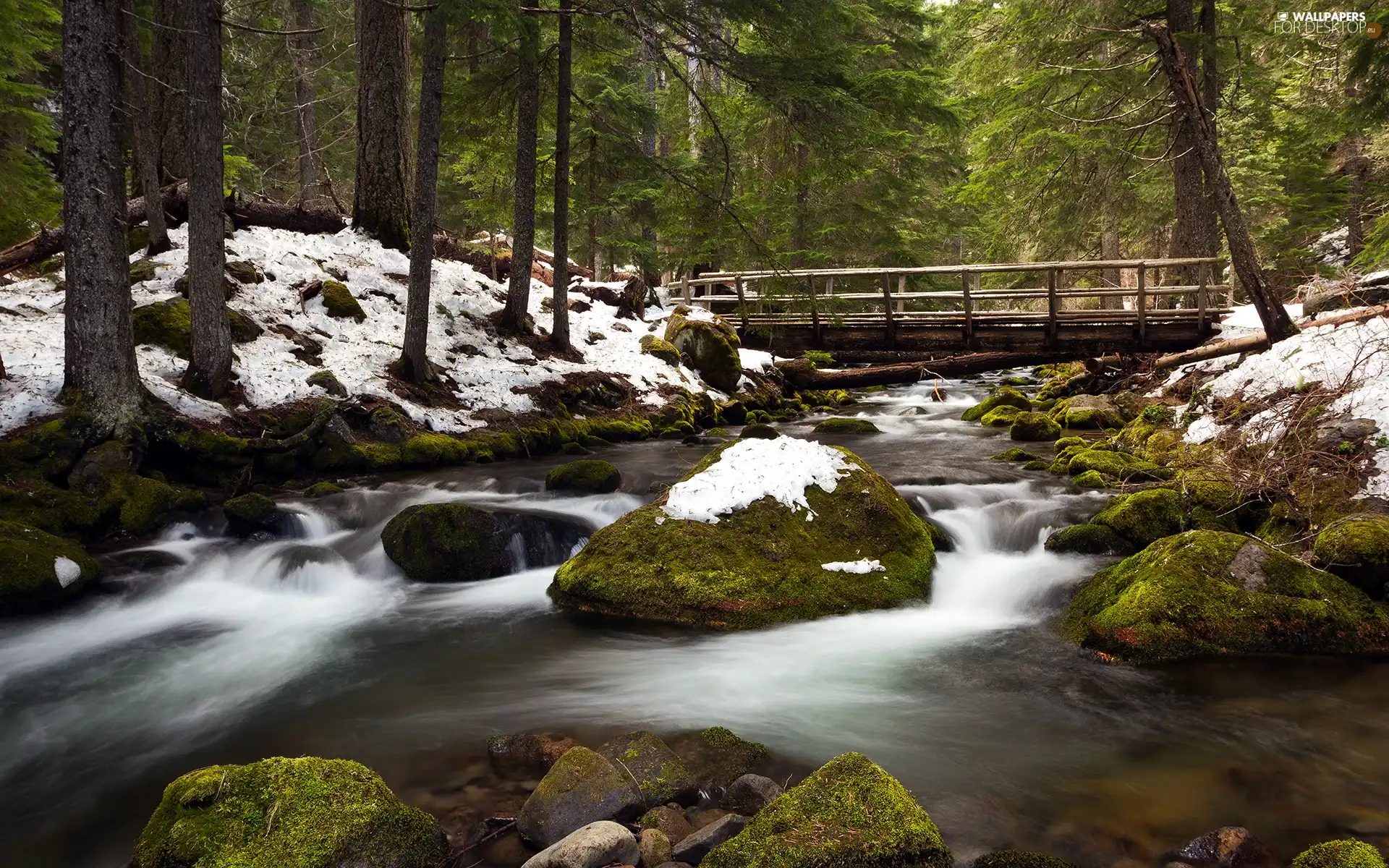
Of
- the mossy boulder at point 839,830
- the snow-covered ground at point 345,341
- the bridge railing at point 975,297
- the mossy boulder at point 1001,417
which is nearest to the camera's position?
the mossy boulder at point 839,830

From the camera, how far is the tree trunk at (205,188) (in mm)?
8664

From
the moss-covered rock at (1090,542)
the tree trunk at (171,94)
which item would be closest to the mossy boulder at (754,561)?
the moss-covered rock at (1090,542)

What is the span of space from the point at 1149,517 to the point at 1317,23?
1371 cm

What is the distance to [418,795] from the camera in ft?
12.1

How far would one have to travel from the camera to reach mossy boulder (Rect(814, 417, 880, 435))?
13.6m

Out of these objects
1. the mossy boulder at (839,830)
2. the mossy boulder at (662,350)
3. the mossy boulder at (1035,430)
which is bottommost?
the mossy boulder at (839,830)

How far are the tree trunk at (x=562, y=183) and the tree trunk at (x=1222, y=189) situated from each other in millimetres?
8475

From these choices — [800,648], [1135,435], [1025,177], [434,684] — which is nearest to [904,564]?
[800,648]

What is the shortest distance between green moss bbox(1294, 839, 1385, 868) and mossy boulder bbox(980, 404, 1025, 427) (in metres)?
11.2

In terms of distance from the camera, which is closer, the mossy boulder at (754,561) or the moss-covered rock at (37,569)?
the mossy boulder at (754,561)

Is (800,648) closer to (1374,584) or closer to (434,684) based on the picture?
(434,684)

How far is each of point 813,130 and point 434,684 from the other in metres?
9.01

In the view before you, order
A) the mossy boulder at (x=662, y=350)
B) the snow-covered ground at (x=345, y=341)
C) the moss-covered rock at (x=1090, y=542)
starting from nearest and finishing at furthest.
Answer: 1. the moss-covered rock at (x=1090, y=542)
2. the snow-covered ground at (x=345, y=341)
3. the mossy boulder at (x=662, y=350)

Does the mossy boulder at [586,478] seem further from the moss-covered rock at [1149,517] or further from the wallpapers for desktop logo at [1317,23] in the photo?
the wallpapers for desktop logo at [1317,23]
